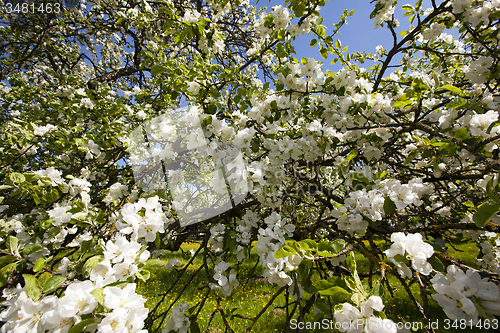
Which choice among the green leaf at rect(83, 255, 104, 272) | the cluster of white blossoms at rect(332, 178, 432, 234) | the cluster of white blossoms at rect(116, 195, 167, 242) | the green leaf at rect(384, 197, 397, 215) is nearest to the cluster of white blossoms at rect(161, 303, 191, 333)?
the cluster of white blossoms at rect(116, 195, 167, 242)

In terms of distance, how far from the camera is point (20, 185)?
1614 mm

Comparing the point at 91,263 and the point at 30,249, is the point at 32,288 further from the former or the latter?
the point at 30,249

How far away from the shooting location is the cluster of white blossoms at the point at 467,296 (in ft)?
2.63

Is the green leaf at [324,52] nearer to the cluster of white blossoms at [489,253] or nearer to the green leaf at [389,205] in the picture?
the green leaf at [389,205]

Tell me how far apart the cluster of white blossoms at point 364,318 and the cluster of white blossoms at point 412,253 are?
0.30 m

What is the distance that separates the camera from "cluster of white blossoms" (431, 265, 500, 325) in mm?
800

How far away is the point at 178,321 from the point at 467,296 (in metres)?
1.69

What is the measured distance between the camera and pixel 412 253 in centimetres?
101

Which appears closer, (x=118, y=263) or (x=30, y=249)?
(x=118, y=263)

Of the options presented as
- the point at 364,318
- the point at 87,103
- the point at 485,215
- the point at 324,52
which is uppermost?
the point at 87,103

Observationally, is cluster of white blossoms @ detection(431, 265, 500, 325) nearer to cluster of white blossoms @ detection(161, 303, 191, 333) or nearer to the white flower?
cluster of white blossoms @ detection(161, 303, 191, 333)

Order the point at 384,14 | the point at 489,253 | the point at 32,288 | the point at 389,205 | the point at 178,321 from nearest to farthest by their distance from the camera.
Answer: the point at 32,288, the point at 389,205, the point at 178,321, the point at 489,253, the point at 384,14

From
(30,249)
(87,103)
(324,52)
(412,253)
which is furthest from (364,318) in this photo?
(87,103)

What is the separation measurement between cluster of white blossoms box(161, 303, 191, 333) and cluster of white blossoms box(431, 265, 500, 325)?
4.99 feet
